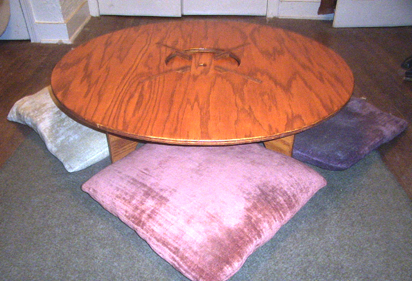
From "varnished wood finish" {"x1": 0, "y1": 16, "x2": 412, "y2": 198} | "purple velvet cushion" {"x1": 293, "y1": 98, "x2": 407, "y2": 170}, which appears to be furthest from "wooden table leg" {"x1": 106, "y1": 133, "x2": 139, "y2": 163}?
"purple velvet cushion" {"x1": 293, "y1": 98, "x2": 407, "y2": 170}

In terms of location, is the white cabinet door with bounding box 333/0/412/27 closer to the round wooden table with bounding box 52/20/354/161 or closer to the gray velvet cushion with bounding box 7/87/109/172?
the round wooden table with bounding box 52/20/354/161

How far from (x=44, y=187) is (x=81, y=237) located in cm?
34

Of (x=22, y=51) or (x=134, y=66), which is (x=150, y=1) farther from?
(x=134, y=66)

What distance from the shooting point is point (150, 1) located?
3.43 meters

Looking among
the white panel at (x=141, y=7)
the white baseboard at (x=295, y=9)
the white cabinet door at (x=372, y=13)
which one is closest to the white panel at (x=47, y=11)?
the white panel at (x=141, y=7)

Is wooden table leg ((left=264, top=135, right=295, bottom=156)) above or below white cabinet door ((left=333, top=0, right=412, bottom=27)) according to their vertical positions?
above

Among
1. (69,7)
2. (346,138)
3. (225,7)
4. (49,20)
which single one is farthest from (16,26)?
(346,138)

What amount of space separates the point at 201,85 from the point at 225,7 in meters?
2.27

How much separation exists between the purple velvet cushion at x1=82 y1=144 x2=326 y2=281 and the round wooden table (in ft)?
0.63

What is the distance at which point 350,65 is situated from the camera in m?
2.65

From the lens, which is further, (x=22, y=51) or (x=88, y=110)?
(x=22, y=51)

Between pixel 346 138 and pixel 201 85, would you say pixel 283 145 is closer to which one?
pixel 346 138

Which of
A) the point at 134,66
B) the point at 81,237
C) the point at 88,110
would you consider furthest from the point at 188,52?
the point at 81,237

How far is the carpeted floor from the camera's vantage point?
1255 millimetres
